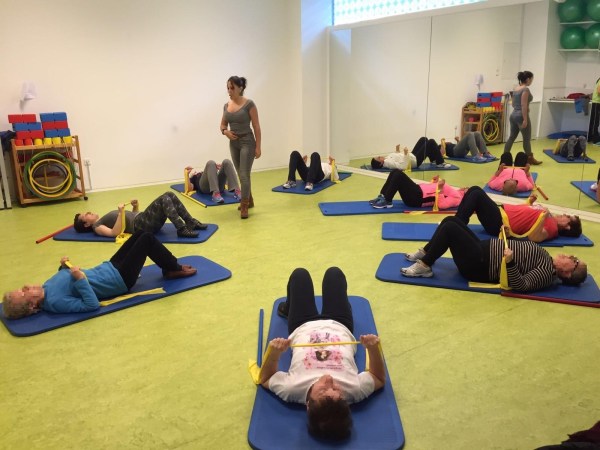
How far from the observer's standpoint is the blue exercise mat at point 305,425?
6.42 feet

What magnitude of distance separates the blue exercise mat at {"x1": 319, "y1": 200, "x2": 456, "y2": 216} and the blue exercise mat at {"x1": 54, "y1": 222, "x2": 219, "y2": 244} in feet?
4.25

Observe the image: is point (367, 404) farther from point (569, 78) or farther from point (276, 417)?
point (569, 78)

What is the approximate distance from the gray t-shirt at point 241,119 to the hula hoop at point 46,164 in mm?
2184

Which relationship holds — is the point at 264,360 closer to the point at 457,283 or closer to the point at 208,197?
the point at 457,283

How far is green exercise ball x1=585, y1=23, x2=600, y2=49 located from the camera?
498cm

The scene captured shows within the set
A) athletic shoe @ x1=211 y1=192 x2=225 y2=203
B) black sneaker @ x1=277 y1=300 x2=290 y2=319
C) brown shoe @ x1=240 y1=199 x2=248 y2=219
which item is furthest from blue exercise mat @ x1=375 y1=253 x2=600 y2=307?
athletic shoe @ x1=211 y1=192 x2=225 y2=203

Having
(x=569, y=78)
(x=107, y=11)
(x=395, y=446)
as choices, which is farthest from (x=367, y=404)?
(x=107, y=11)

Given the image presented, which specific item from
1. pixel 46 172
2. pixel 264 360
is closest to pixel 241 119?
pixel 46 172

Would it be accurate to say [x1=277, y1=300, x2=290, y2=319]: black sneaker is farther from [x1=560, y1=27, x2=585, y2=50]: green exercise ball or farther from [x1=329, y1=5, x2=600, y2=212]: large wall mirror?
[x1=560, y1=27, x2=585, y2=50]: green exercise ball

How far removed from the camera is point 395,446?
1944 millimetres

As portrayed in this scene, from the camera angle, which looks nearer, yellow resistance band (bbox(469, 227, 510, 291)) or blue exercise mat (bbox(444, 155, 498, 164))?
yellow resistance band (bbox(469, 227, 510, 291))

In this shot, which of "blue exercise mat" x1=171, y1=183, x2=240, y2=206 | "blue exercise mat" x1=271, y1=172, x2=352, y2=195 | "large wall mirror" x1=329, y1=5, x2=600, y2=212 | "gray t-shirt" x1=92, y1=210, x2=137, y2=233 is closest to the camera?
"gray t-shirt" x1=92, y1=210, x2=137, y2=233

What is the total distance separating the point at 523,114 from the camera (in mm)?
5758

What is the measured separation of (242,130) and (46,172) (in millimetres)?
2637
